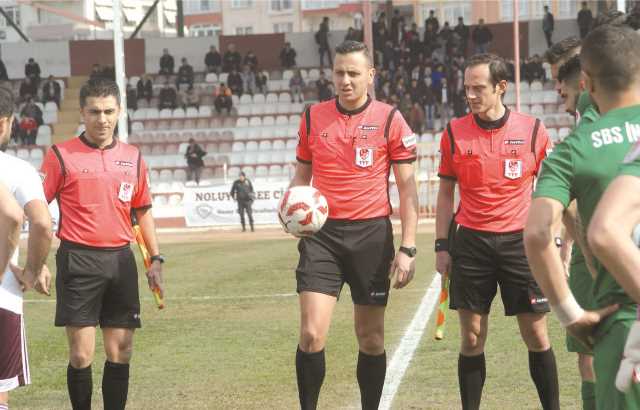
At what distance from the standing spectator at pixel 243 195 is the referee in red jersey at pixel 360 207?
75.8ft

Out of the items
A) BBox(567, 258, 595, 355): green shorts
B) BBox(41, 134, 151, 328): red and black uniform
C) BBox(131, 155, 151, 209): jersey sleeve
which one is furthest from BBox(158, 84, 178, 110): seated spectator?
BBox(567, 258, 595, 355): green shorts

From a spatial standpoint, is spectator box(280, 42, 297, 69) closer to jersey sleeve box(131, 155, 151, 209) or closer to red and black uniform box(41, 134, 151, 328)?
jersey sleeve box(131, 155, 151, 209)

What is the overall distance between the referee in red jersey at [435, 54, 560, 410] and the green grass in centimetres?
73

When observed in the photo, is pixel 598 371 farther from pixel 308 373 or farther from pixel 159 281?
pixel 159 281

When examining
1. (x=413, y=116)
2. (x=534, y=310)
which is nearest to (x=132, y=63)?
(x=413, y=116)

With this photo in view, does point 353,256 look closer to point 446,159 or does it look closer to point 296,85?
point 446,159

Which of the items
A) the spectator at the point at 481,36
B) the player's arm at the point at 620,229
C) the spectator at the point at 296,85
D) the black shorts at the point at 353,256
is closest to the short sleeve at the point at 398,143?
the black shorts at the point at 353,256

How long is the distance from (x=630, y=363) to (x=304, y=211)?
3.30 m

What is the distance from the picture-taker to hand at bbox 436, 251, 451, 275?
22.2 feet

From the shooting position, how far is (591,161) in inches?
142

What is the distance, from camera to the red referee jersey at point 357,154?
6738 mm

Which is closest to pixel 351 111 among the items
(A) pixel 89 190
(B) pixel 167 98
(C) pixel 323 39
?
(A) pixel 89 190

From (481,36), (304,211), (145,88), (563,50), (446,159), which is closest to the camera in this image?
(563,50)

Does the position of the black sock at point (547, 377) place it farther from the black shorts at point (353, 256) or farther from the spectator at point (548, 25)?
the spectator at point (548, 25)
